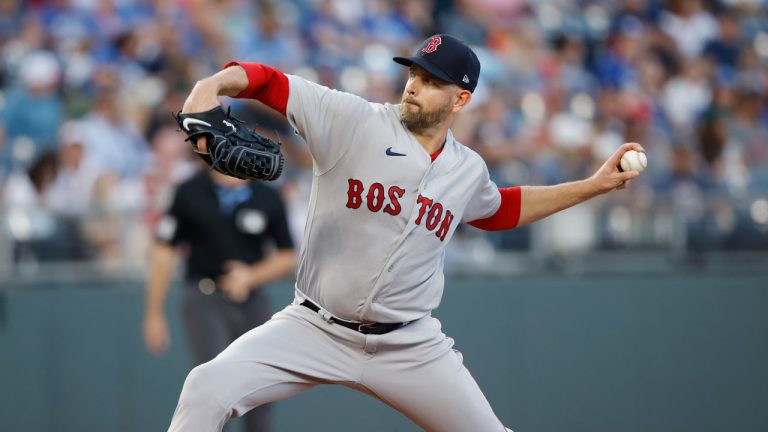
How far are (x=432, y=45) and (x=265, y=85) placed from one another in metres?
0.77

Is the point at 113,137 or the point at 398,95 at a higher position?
the point at 398,95

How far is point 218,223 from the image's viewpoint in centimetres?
686

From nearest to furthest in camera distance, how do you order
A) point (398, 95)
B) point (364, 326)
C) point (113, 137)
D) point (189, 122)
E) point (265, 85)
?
point (189, 122), point (265, 85), point (364, 326), point (113, 137), point (398, 95)

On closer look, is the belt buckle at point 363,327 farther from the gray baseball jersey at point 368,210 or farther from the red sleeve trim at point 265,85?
the red sleeve trim at point 265,85

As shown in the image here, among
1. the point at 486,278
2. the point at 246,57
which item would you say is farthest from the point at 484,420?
the point at 246,57

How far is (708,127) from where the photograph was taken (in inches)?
436

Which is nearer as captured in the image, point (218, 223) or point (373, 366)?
point (373, 366)

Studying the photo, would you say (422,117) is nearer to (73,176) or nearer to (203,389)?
(203,389)

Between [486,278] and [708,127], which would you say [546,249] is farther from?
[708,127]

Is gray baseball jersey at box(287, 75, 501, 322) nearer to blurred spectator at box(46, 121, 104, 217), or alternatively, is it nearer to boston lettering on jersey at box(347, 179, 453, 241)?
boston lettering on jersey at box(347, 179, 453, 241)

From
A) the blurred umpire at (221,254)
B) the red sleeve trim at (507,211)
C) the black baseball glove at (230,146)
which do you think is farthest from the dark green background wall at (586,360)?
the black baseball glove at (230,146)

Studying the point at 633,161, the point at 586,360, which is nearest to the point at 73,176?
the point at 586,360

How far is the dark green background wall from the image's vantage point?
848 centimetres

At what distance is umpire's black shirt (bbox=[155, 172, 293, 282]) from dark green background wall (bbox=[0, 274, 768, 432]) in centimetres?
150
